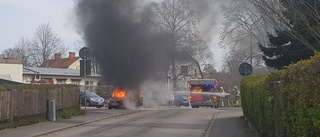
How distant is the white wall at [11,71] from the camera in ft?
121

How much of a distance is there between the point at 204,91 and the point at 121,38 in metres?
8.81

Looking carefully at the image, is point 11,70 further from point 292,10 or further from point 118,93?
point 292,10

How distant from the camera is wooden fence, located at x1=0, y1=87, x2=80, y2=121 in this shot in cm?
1530

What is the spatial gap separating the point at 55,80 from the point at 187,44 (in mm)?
16250

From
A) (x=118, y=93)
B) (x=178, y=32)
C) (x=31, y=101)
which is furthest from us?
(x=178, y=32)

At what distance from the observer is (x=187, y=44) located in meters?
45.9

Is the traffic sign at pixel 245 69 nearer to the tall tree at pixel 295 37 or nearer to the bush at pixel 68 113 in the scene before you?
the tall tree at pixel 295 37

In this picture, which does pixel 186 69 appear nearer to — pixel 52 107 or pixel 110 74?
pixel 110 74

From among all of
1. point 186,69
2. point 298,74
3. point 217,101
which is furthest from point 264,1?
point 186,69

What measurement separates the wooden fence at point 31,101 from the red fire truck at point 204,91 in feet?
51.0

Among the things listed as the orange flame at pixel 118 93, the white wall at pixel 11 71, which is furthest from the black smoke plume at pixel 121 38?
the white wall at pixel 11 71

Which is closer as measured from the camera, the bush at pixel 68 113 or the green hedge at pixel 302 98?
the green hedge at pixel 302 98

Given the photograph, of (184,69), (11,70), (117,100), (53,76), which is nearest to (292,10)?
(117,100)

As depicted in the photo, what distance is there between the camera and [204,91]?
3584 centimetres
